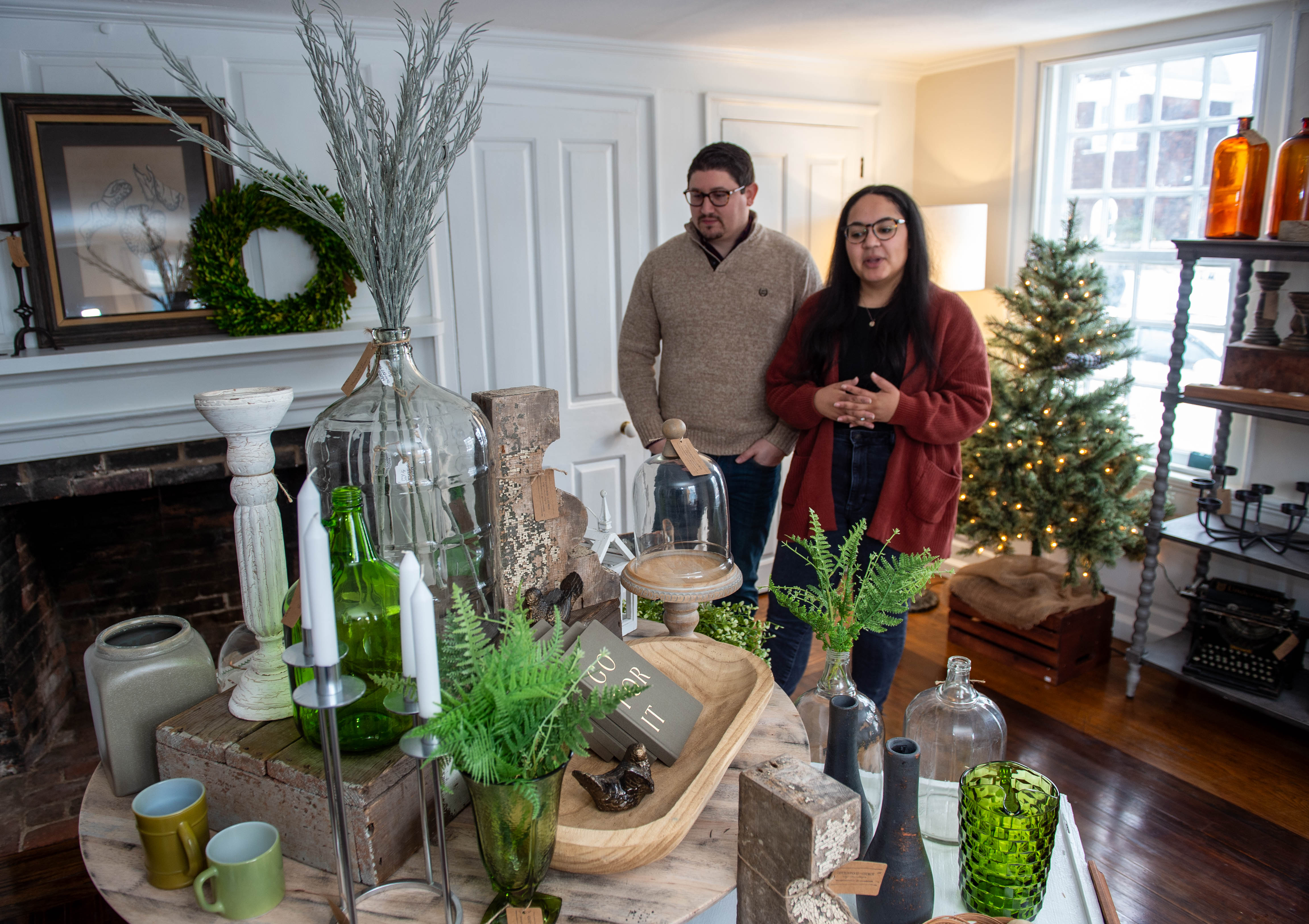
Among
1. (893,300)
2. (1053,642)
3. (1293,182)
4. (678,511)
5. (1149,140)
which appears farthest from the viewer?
(1149,140)

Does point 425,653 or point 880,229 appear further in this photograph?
point 880,229

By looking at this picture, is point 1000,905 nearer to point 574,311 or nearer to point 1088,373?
point 1088,373

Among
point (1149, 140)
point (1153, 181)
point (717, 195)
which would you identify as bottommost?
point (717, 195)

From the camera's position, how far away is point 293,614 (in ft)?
3.15

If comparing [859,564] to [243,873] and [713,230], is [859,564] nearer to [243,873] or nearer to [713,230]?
[713,230]

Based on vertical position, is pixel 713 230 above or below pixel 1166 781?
above

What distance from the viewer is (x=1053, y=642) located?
2861mm

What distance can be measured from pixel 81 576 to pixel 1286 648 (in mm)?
3603

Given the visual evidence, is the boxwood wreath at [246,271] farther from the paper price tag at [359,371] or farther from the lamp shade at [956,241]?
the lamp shade at [956,241]

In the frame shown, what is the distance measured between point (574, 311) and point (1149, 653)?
2.21 meters

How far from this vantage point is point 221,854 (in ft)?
3.06

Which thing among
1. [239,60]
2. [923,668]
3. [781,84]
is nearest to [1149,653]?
[923,668]

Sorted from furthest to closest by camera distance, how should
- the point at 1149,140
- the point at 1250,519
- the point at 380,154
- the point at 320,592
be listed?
the point at 1149,140
the point at 1250,519
the point at 380,154
the point at 320,592

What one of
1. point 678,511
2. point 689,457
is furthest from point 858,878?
point 678,511
